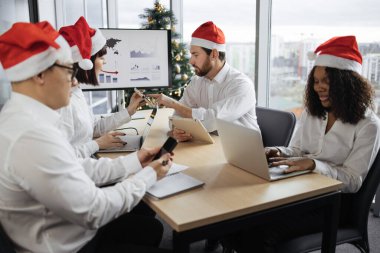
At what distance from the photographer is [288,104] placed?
3.48 metres

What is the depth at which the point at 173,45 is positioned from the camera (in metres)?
4.14

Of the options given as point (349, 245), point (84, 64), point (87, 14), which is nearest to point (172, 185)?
point (84, 64)

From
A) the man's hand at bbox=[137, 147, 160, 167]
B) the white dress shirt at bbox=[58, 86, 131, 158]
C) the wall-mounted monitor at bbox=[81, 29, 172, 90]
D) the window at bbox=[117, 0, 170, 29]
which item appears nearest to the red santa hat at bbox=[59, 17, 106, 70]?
the white dress shirt at bbox=[58, 86, 131, 158]

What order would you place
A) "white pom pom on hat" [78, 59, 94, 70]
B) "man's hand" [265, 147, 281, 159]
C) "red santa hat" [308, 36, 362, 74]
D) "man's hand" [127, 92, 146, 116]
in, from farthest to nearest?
"man's hand" [127, 92, 146, 116], "white pom pom on hat" [78, 59, 94, 70], "man's hand" [265, 147, 281, 159], "red santa hat" [308, 36, 362, 74]

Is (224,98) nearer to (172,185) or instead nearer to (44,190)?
(172,185)

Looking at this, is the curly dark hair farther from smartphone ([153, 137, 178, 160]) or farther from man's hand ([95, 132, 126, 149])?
man's hand ([95, 132, 126, 149])

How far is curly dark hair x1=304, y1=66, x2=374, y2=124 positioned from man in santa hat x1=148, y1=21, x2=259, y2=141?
27.4 inches

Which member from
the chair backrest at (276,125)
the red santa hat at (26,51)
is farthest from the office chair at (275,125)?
the red santa hat at (26,51)

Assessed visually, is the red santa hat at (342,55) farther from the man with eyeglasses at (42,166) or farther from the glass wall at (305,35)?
the man with eyeglasses at (42,166)

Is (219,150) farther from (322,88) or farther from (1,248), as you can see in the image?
(1,248)

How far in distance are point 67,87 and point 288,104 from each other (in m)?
2.72

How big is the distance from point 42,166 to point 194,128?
115cm

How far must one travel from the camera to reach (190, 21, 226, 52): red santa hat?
8.27ft

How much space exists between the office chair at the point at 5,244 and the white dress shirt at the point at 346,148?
1.22m
